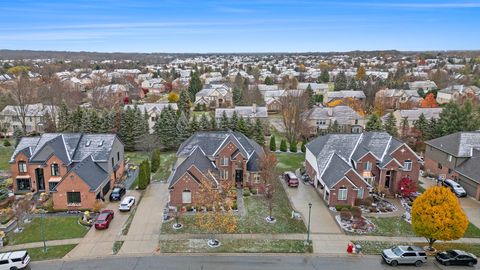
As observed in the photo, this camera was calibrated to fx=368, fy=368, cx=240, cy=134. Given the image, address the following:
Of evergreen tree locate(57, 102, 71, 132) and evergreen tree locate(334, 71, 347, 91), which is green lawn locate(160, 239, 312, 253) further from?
evergreen tree locate(334, 71, 347, 91)

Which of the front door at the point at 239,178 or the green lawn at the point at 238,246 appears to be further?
the front door at the point at 239,178

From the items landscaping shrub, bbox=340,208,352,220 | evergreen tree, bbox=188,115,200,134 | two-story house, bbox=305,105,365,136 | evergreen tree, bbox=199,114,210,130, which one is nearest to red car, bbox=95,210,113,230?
landscaping shrub, bbox=340,208,352,220

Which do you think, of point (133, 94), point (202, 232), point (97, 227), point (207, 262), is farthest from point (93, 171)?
point (133, 94)

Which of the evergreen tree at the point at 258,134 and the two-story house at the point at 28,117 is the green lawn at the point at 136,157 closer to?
the evergreen tree at the point at 258,134

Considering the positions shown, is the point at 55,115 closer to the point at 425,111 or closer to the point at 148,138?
the point at 148,138

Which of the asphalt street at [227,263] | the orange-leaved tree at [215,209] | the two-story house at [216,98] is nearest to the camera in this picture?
the asphalt street at [227,263]

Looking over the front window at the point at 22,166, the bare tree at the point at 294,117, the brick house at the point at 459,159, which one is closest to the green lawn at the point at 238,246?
the front window at the point at 22,166

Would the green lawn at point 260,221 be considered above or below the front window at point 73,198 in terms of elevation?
below
